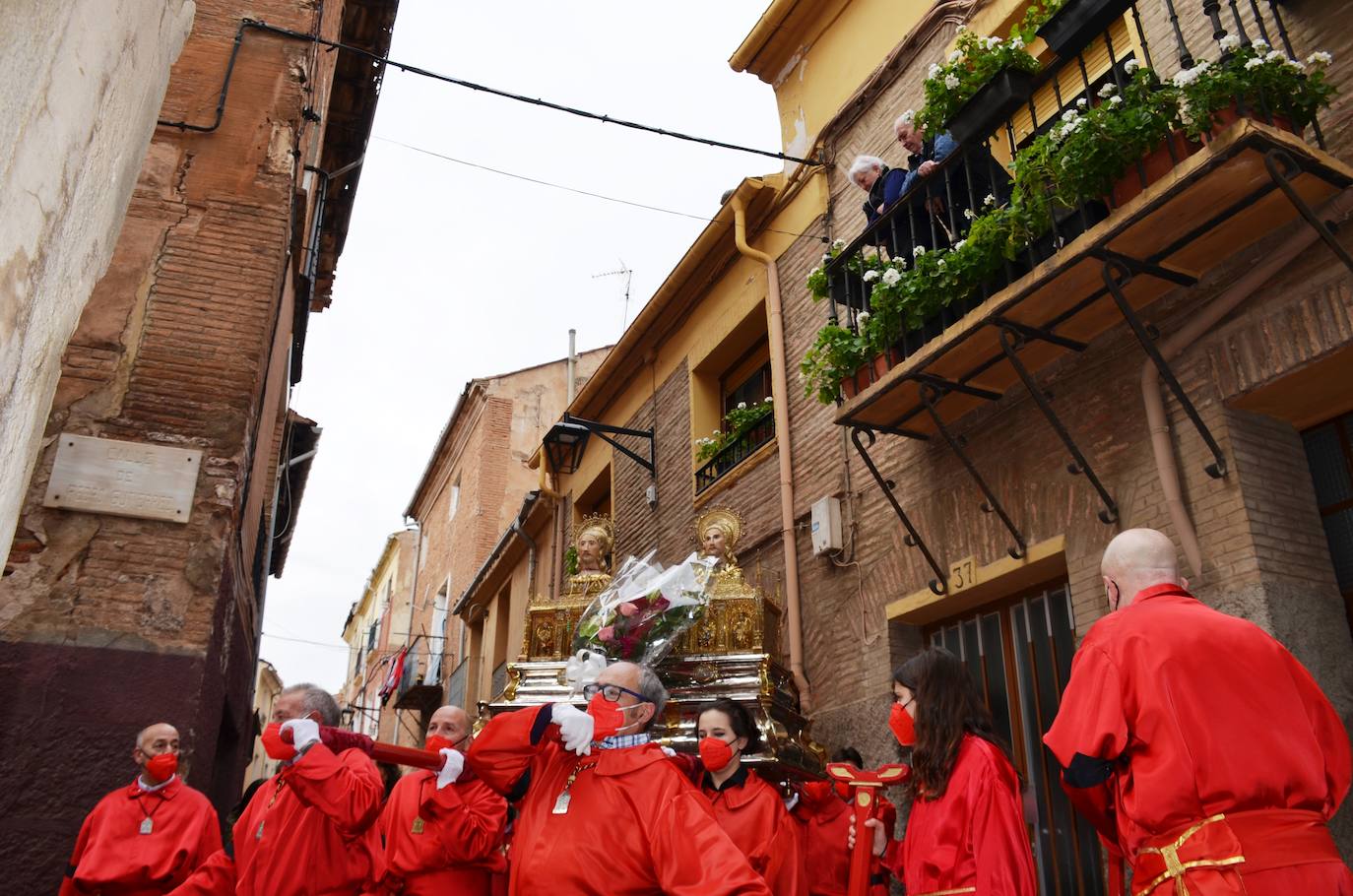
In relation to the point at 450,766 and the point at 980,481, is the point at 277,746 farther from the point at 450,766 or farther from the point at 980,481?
the point at 980,481

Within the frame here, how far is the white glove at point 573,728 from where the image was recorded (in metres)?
3.92

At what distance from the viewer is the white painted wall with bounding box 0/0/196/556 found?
171cm

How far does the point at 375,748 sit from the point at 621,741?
3.78ft

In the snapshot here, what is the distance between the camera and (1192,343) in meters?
5.44

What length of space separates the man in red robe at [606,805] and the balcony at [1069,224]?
9.32ft

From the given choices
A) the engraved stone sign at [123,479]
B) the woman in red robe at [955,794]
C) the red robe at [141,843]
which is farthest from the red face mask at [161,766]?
the woman in red robe at [955,794]

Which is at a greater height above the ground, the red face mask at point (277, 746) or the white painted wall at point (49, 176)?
the white painted wall at point (49, 176)

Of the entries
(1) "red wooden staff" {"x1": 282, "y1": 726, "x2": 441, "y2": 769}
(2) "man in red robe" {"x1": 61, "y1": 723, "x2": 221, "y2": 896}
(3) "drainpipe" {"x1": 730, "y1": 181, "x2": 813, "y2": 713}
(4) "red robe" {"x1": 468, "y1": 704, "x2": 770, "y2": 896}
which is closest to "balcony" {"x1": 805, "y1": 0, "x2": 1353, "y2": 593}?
(3) "drainpipe" {"x1": 730, "y1": 181, "x2": 813, "y2": 713}

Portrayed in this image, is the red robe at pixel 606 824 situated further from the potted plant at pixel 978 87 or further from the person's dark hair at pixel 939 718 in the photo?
the potted plant at pixel 978 87

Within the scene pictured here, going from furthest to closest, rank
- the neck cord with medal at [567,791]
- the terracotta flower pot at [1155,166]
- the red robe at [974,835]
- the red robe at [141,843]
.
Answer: the red robe at [141,843] → the terracotta flower pot at [1155,166] → the neck cord with medal at [567,791] → the red robe at [974,835]

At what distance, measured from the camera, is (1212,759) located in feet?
9.48

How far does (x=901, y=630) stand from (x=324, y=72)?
850 centimetres

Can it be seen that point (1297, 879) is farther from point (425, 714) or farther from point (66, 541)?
point (425, 714)

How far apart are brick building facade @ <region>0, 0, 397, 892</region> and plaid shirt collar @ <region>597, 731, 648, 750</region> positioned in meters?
3.16
